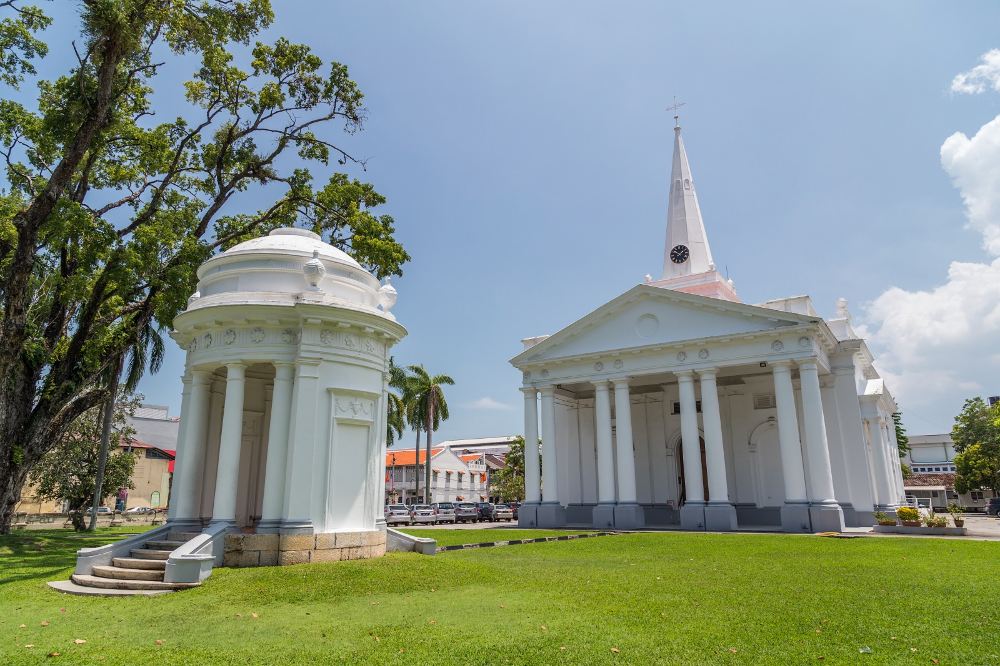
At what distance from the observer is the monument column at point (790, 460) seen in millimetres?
23203

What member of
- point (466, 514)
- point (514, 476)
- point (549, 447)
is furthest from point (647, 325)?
point (514, 476)

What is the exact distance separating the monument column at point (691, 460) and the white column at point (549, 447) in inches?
237

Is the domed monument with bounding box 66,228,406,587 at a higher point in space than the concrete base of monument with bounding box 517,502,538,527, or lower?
higher

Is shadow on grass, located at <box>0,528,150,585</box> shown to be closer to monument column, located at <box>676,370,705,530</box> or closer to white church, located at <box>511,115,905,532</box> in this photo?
white church, located at <box>511,115,905,532</box>

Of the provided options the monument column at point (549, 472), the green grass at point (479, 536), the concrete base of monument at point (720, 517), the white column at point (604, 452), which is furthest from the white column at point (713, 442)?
the monument column at point (549, 472)

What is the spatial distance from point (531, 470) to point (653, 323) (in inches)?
347

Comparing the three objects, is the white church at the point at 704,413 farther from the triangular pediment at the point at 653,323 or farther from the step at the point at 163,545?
the step at the point at 163,545

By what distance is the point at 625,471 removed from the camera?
2709 centimetres

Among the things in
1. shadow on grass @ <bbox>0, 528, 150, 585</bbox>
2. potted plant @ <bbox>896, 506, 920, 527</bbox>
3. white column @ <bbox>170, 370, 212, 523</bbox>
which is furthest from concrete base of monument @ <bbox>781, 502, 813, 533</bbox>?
shadow on grass @ <bbox>0, 528, 150, 585</bbox>

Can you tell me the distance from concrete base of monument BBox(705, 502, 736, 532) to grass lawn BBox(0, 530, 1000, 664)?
11.1 m

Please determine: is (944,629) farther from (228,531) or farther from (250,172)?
(250,172)

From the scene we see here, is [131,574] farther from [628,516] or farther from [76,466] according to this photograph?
[76,466]

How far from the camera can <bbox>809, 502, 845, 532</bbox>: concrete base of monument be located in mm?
22677

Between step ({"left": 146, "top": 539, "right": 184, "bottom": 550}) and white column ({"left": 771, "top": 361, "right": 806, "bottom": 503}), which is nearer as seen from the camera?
step ({"left": 146, "top": 539, "right": 184, "bottom": 550})
